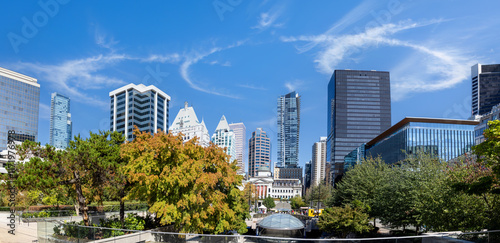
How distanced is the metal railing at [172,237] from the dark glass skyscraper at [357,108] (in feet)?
553

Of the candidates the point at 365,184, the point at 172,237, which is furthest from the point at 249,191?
the point at 172,237

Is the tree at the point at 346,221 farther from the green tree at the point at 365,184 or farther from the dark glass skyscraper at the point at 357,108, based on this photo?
the dark glass skyscraper at the point at 357,108

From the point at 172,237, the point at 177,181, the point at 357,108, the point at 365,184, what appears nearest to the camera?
the point at 172,237

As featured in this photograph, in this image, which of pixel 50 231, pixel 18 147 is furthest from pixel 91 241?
pixel 18 147

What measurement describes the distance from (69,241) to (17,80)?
174 m

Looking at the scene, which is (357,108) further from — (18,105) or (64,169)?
(64,169)

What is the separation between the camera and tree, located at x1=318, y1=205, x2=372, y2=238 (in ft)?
114

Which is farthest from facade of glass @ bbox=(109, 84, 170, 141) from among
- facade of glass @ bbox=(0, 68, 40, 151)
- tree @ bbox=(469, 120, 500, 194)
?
tree @ bbox=(469, 120, 500, 194)

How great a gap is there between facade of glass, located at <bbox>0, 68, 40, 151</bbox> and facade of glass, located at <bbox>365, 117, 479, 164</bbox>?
484 feet

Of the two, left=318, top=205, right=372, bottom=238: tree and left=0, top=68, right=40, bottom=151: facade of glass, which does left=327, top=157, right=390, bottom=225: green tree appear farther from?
left=0, top=68, right=40, bottom=151: facade of glass

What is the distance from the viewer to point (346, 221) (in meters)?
34.7

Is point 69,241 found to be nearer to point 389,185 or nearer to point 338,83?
point 389,185

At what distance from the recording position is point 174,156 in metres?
22.7

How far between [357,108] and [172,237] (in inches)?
7108
